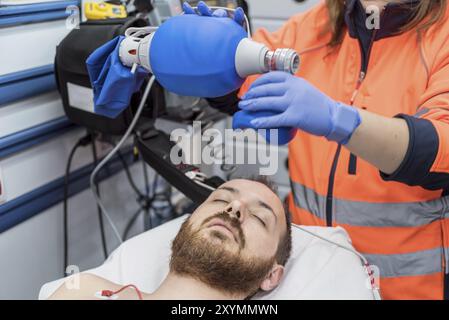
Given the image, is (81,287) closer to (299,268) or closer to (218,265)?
(218,265)

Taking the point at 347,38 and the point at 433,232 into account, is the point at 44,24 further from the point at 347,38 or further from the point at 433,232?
the point at 433,232

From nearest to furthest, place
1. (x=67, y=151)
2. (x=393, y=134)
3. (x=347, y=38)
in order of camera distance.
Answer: (x=393, y=134) → (x=347, y=38) → (x=67, y=151)

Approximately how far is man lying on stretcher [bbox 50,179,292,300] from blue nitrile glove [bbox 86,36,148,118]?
1.18 feet

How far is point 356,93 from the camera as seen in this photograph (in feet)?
4.17

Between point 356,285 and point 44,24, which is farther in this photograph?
point 44,24

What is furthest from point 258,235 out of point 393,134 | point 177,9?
point 177,9

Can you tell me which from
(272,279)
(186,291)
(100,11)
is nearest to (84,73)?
(100,11)

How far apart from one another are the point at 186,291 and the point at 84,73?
2.13 feet

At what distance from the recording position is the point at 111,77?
43.3 inches

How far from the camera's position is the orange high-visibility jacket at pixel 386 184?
1.19 m

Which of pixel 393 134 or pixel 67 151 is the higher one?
pixel 393 134
